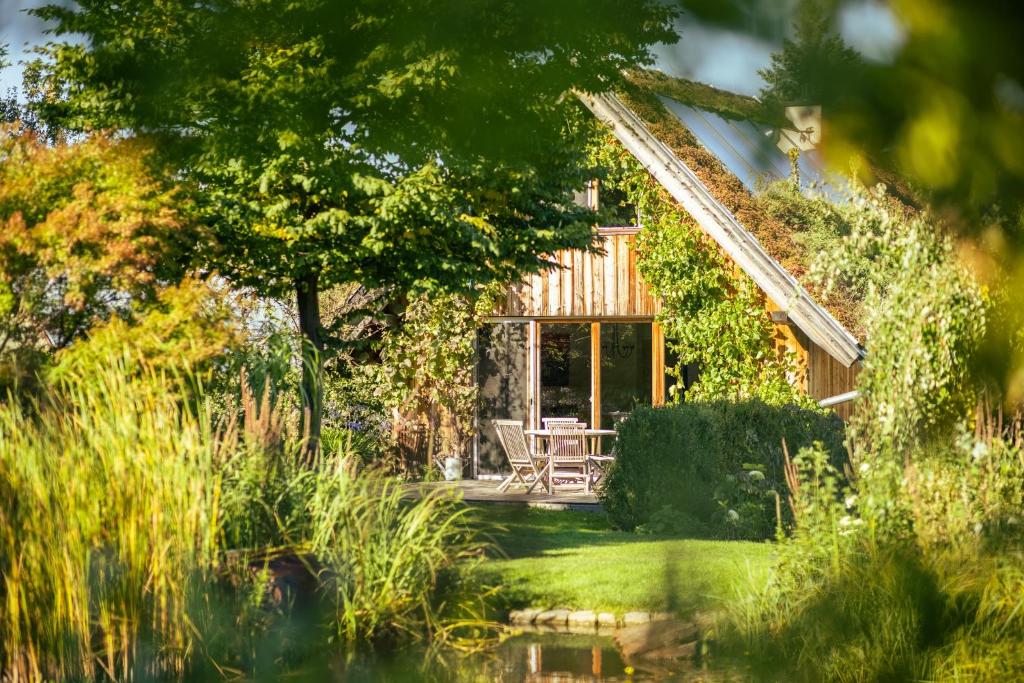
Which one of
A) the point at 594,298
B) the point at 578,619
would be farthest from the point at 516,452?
the point at 578,619

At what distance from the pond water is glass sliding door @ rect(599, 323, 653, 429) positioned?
844 cm

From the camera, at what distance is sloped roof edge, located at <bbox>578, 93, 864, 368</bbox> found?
11.6 metres

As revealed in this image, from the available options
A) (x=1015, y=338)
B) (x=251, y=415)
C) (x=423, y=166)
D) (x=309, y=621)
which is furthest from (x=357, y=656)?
(x=1015, y=338)

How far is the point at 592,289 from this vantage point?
14836mm

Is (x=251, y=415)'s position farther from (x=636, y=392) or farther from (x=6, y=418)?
(x=636, y=392)

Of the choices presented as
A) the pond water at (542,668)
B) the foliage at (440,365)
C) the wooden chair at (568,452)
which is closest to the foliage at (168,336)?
the pond water at (542,668)

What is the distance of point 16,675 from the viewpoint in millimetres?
4691

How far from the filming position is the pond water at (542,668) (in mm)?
5543

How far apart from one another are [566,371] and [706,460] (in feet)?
19.0

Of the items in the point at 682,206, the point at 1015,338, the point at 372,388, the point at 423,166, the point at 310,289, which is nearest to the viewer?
the point at 1015,338

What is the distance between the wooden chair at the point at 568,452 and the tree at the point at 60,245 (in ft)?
21.0

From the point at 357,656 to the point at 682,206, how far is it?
9033 millimetres

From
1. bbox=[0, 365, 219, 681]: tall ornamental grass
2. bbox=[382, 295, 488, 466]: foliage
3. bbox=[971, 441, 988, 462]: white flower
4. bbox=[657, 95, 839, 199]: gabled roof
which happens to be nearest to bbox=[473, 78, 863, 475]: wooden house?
bbox=[382, 295, 488, 466]: foliage

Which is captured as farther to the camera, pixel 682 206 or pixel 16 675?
pixel 682 206
